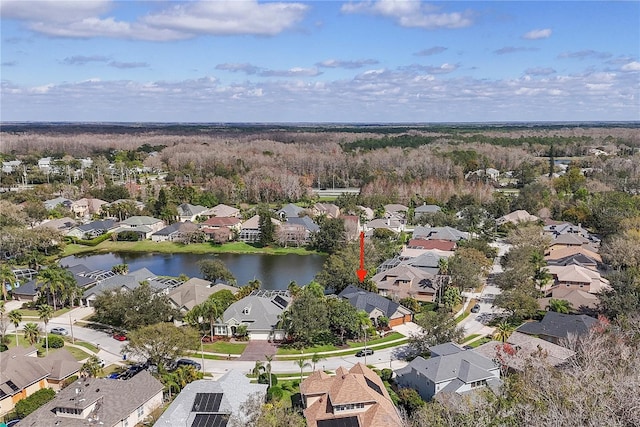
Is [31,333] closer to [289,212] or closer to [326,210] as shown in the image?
[289,212]

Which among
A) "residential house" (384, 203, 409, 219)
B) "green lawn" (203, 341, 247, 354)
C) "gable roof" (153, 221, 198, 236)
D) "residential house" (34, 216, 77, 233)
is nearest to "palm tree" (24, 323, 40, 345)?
"green lawn" (203, 341, 247, 354)

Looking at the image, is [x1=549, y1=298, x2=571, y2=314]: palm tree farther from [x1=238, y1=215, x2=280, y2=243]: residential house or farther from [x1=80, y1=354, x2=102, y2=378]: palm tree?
[x1=238, y1=215, x2=280, y2=243]: residential house

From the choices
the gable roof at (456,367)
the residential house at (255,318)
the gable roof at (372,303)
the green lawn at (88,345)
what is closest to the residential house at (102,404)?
the green lawn at (88,345)

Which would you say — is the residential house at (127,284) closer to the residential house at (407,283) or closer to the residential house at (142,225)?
the residential house at (407,283)

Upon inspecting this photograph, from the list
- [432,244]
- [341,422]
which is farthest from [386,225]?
[341,422]

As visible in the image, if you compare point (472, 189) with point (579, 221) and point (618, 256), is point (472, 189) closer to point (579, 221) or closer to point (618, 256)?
point (579, 221)
